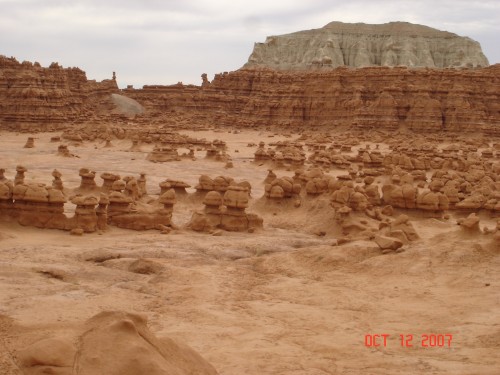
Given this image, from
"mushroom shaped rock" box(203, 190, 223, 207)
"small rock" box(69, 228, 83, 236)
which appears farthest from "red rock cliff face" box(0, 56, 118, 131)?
"small rock" box(69, 228, 83, 236)

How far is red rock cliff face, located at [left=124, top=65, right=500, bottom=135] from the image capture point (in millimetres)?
43875

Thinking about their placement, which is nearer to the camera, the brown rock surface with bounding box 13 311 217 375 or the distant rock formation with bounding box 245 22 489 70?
the brown rock surface with bounding box 13 311 217 375

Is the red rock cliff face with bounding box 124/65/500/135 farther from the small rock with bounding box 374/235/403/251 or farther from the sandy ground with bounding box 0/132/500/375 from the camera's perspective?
the small rock with bounding box 374/235/403/251

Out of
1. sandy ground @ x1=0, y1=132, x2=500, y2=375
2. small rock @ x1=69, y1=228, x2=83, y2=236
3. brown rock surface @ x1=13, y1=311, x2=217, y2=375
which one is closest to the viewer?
brown rock surface @ x1=13, y1=311, x2=217, y2=375

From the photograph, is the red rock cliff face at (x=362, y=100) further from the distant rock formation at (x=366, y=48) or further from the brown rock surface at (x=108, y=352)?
the brown rock surface at (x=108, y=352)

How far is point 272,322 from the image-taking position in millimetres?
8086

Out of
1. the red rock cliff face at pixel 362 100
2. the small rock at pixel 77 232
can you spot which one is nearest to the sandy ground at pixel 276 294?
the small rock at pixel 77 232

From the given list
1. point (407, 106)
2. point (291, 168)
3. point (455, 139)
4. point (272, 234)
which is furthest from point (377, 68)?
point (272, 234)

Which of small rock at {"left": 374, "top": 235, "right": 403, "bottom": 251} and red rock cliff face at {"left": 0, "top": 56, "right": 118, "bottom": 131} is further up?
red rock cliff face at {"left": 0, "top": 56, "right": 118, "bottom": 131}

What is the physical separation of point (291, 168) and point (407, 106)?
21.5 meters

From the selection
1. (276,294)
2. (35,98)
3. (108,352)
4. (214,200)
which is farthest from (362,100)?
(108,352)

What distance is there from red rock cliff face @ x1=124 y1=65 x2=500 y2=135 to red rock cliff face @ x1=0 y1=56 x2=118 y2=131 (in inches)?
473

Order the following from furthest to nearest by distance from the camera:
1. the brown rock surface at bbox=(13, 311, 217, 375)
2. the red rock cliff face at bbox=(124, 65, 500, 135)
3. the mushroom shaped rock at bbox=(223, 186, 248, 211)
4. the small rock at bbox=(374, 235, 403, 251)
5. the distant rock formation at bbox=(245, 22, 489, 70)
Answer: the distant rock formation at bbox=(245, 22, 489, 70), the red rock cliff face at bbox=(124, 65, 500, 135), the mushroom shaped rock at bbox=(223, 186, 248, 211), the small rock at bbox=(374, 235, 403, 251), the brown rock surface at bbox=(13, 311, 217, 375)

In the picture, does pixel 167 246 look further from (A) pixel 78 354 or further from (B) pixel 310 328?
(A) pixel 78 354
